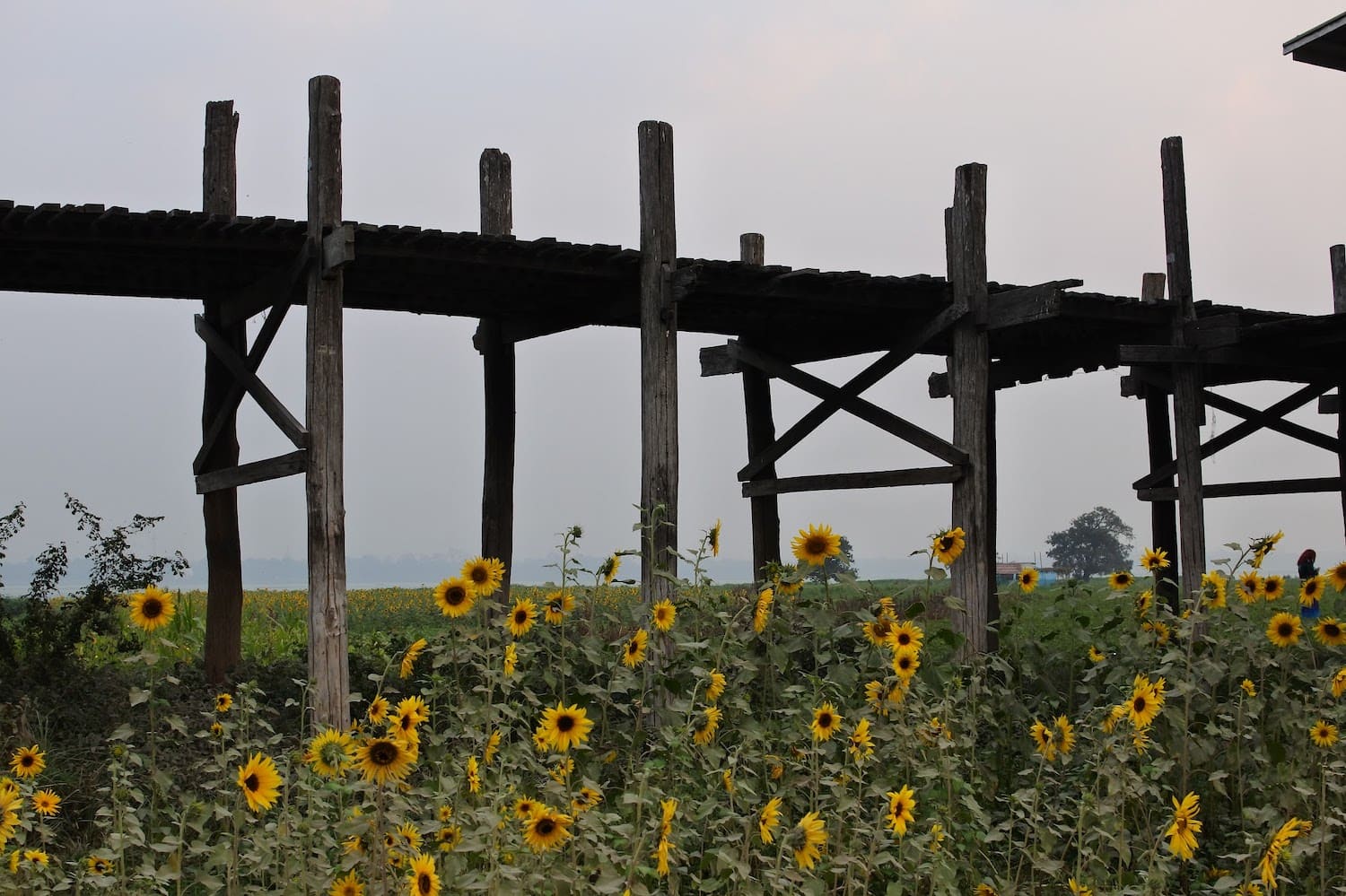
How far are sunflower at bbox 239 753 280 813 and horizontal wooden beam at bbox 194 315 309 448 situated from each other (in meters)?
5.10

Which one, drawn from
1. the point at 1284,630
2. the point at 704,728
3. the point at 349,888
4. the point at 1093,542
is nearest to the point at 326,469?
the point at 704,728

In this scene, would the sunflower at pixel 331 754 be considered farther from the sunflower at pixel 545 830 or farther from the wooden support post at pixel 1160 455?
the wooden support post at pixel 1160 455

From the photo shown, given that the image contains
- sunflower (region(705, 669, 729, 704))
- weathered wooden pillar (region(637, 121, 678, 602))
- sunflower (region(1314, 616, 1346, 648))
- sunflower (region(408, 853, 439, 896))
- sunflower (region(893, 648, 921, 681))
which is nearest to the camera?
sunflower (region(408, 853, 439, 896))

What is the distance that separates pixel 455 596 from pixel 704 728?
97 cm

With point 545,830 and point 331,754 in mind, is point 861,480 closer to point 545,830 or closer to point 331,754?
point 331,754

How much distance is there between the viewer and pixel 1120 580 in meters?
6.78

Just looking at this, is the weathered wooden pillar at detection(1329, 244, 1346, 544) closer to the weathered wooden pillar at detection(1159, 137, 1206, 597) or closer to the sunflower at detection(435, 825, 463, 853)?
the weathered wooden pillar at detection(1159, 137, 1206, 597)

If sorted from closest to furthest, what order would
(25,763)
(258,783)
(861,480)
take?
(258,783), (25,763), (861,480)

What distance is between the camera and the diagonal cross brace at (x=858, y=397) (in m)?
10.8

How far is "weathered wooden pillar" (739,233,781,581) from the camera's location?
12820mm

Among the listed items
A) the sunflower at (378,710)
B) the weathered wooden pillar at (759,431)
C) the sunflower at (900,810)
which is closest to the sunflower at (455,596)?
the sunflower at (378,710)

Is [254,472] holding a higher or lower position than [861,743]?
higher

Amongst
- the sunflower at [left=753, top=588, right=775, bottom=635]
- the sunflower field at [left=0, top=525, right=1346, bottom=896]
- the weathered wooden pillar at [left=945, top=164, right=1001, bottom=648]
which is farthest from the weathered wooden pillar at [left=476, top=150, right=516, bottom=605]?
the sunflower at [left=753, top=588, right=775, bottom=635]

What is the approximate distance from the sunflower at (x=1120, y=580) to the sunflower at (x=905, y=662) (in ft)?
6.61
